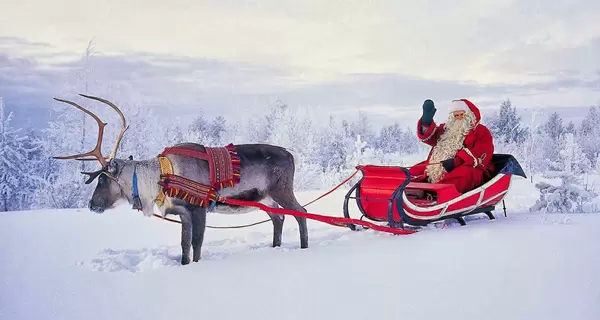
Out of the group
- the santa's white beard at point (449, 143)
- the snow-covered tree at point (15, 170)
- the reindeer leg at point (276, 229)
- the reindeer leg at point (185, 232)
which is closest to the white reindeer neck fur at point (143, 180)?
the reindeer leg at point (185, 232)

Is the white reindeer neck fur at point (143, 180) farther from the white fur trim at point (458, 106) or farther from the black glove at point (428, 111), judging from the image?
the white fur trim at point (458, 106)

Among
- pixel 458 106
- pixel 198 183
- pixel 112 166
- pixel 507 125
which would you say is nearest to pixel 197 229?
pixel 198 183

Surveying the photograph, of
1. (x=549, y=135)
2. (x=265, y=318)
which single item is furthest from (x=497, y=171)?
(x=265, y=318)

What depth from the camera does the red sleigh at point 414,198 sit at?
3537 millimetres

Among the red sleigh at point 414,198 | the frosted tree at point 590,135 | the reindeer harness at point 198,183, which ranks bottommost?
the red sleigh at point 414,198

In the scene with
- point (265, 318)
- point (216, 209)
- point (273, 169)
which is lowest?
point (265, 318)

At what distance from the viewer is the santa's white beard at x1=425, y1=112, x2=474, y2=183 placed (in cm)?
394

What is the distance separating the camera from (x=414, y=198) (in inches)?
157

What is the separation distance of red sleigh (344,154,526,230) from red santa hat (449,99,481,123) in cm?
38

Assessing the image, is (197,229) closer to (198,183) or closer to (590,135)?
(198,183)

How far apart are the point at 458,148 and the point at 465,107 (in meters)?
0.28

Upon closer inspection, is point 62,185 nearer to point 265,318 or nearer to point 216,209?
point 216,209

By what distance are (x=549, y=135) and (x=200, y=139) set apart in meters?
3.28

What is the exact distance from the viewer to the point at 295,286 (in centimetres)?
261
